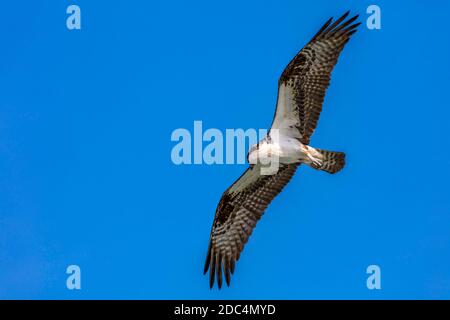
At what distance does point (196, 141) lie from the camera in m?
14.0

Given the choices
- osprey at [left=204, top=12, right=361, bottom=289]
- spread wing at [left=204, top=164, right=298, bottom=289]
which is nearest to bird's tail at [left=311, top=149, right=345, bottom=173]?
osprey at [left=204, top=12, right=361, bottom=289]

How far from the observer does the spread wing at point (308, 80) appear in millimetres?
13125

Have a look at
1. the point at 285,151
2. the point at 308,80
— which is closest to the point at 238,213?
the point at 285,151

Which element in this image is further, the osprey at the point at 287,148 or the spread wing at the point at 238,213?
the spread wing at the point at 238,213

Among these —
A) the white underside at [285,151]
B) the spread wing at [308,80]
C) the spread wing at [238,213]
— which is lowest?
the spread wing at [238,213]

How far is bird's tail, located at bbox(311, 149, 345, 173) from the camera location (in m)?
13.1

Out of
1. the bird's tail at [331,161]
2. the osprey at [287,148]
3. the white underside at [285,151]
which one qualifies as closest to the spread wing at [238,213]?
the osprey at [287,148]

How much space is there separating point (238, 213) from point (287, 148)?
1403mm

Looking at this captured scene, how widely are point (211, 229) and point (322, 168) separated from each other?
2.08 metres

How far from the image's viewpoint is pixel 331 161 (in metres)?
13.2

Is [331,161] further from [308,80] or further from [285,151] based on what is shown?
[308,80]

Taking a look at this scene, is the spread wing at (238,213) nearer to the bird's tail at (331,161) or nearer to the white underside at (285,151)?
the white underside at (285,151)

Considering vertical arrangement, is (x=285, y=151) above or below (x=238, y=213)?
above
